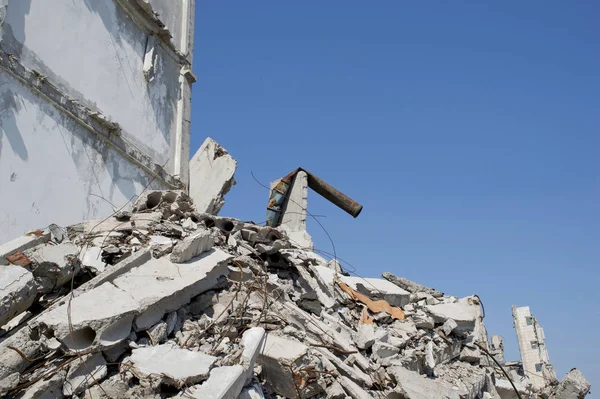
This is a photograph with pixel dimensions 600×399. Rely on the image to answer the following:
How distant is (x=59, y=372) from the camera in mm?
4062

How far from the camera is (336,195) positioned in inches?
440

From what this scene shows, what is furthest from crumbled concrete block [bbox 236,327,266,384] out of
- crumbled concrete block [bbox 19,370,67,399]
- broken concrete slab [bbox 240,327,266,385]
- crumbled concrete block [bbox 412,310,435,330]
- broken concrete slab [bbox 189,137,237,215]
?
broken concrete slab [bbox 189,137,237,215]

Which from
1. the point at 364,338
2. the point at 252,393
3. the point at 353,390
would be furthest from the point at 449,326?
the point at 252,393

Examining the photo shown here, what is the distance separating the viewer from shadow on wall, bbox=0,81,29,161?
8.23 metres

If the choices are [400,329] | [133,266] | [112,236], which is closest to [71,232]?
[112,236]

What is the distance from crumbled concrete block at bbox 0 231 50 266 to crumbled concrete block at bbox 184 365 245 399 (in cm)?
228

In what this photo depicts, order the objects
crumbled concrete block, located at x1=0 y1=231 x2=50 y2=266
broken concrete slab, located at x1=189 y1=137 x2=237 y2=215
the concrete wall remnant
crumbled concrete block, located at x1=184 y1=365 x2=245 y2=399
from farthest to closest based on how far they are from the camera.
Answer: the concrete wall remnant < broken concrete slab, located at x1=189 y1=137 x2=237 y2=215 < crumbled concrete block, located at x1=0 y1=231 x2=50 y2=266 < crumbled concrete block, located at x1=184 y1=365 x2=245 y2=399

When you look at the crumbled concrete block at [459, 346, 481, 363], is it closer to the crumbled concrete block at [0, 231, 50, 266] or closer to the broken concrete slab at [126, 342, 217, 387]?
the broken concrete slab at [126, 342, 217, 387]

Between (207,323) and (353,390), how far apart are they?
4.31 ft

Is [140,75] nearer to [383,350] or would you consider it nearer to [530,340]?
[383,350]

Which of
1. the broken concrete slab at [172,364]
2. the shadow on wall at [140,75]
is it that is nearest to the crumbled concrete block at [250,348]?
the broken concrete slab at [172,364]

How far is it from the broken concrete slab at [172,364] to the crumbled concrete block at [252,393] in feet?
1.06

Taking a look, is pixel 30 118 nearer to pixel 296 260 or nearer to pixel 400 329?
pixel 296 260

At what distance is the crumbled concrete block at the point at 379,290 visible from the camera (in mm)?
7603
